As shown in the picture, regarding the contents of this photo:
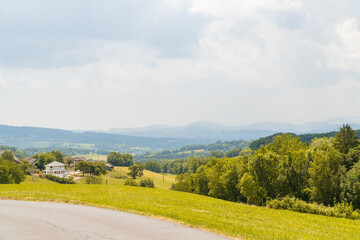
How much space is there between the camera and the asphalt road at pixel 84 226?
12.3 m

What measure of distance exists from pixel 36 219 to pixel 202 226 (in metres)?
9.23

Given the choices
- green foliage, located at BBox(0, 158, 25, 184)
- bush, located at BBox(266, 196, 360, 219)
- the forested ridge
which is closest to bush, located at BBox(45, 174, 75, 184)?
green foliage, located at BBox(0, 158, 25, 184)

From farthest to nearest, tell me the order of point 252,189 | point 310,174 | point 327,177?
point 252,189 → point 310,174 → point 327,177

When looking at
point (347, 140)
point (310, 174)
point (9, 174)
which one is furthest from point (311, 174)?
point (9, 174)

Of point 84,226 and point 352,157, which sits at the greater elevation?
point 352,157

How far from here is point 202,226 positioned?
14.5 meters

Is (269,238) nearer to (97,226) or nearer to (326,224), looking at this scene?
(97,226)

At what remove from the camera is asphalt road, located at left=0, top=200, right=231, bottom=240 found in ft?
40.5

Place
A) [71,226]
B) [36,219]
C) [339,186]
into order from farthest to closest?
[339,186], [36,219], [71,226]

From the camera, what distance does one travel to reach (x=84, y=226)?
13859mm

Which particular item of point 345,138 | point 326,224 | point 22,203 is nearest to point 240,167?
point 345,138

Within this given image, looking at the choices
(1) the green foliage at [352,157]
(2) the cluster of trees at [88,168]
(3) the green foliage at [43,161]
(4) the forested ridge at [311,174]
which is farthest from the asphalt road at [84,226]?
Result: (3) the green foliage at [43,161]

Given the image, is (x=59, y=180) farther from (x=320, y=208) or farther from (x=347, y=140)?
(x=320, y=208)

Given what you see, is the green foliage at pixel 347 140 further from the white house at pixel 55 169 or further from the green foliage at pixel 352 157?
the white house at pixel 55 169
